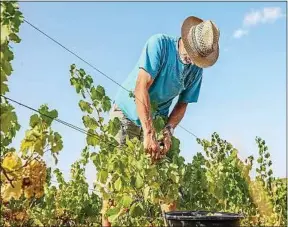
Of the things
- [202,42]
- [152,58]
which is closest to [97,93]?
[152,58]

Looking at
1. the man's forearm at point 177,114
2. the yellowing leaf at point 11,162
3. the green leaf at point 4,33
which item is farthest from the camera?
the man's forearm at point 177,114

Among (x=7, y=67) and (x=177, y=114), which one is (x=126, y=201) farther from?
(x=7, y=67)

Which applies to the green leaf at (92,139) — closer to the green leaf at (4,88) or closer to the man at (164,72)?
the man at (164,72)

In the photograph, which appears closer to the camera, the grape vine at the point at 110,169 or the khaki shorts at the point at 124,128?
the grape vine at the point at 110,169

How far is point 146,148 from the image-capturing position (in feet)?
11.5

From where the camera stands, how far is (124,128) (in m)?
3.96

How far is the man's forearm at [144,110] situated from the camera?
355 cm

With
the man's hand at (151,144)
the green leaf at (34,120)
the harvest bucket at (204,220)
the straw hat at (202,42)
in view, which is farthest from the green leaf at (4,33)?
the straw hat at (202,42)

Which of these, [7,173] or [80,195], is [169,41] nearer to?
[7,173]

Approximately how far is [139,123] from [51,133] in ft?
4.10

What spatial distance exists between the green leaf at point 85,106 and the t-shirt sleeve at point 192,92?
1003 millimetres

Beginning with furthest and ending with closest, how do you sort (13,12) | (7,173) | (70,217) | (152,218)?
(70,217), (152,218), (7,173), (13,12)

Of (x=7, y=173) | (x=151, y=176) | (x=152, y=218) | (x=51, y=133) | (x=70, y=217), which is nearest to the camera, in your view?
(x=7, y=173)

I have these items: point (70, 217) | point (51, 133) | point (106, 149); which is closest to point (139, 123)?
Answer: point (106, 149)
